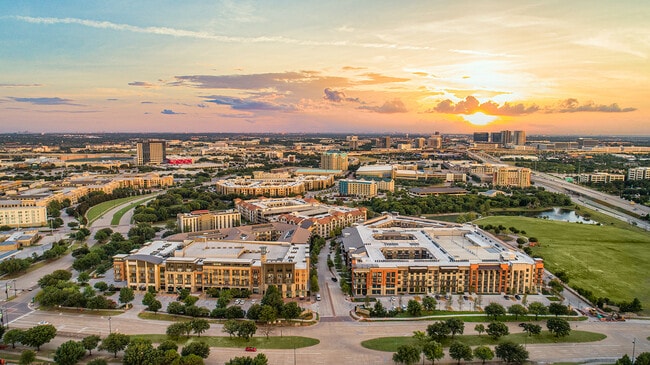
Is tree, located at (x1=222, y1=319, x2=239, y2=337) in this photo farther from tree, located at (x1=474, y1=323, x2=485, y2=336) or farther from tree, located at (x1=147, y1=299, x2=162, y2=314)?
tree, located at (x1=474, y1=323, x2=485, y2=336)

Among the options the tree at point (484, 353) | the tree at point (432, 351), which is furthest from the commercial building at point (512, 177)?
the tree at point (432, 351)

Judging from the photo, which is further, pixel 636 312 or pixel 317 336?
pixel 636 312

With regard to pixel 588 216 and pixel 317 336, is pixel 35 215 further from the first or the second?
pixel 588 216

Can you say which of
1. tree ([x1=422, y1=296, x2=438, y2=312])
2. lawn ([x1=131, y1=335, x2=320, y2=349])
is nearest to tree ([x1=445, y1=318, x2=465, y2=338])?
tree ([x1=422, y1=296, x2=438, y2=312])

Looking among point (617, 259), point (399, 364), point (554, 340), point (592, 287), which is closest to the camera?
point (399, 364)

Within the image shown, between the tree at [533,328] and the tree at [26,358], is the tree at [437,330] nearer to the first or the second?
the tree at [533,328]

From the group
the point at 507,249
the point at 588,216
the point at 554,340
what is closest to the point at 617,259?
the point at 507,249
